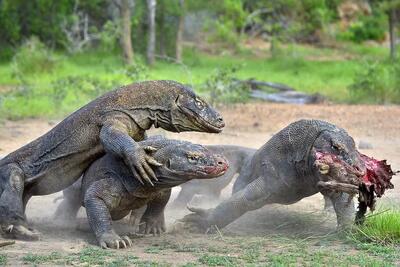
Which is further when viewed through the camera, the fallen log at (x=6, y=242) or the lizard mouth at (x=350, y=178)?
the lizard mouth at (x=350, y=178)

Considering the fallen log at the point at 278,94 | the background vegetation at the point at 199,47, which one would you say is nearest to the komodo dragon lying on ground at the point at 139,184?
the background vegetation at the point at 199,47

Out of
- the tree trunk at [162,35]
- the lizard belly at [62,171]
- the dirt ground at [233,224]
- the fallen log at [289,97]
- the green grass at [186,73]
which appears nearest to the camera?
the dirt ground at [233,224]

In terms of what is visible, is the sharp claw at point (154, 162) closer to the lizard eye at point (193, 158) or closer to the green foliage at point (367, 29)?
the lizard eye at point (193, 158)

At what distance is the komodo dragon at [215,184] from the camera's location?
7.53m

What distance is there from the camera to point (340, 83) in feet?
57.9

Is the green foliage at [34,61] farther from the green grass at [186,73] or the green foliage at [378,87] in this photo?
the green foliage at [378,87]

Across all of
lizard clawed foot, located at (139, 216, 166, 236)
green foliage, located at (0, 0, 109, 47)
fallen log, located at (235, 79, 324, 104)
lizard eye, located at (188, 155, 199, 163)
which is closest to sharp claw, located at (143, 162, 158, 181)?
lizard eye, located at (188, 155, 199, 163)

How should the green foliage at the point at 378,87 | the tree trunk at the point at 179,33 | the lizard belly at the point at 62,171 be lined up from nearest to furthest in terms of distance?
the lizard belly at the point at 62,171 < the green foliage at the point at 378,87 < the tree trunk at the point at 179,33

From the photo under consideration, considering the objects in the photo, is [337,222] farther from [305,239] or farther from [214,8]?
[214,8]

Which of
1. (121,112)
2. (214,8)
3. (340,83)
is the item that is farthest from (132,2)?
(121,112)

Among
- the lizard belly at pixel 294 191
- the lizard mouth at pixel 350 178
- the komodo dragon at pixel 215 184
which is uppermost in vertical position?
the lizard mouth at pixel 350 178

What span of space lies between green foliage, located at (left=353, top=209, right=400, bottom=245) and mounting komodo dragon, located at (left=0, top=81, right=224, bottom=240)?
129cm

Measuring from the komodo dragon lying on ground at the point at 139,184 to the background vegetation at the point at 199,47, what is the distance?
6983 millimetres

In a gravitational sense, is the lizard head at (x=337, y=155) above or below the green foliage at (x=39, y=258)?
above
